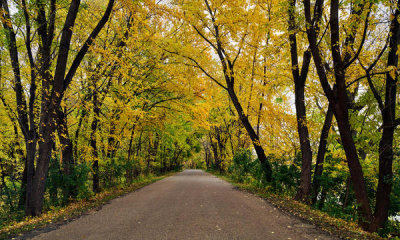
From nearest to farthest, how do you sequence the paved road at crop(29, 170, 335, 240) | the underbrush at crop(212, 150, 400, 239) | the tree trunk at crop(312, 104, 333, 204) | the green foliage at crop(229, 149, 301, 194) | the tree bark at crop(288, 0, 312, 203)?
the paved road at crop(29, 170, 335, 240), the underbrush at crop(212, 150, 400, 239), the tree bark at crop(288, 0, 312, 203), the tree trunk at crop(312, 104, 333, 204), the green foliage at crop(229, 149, 301, 194)

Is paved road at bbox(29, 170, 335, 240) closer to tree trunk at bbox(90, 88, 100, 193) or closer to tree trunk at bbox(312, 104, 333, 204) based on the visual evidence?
tree trunk at bbox(312, 104, 333, 204)

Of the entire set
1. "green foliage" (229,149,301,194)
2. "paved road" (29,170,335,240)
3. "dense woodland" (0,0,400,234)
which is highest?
"dense woodland" (0,0,400,234)

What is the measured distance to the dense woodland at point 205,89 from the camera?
23.1 feet

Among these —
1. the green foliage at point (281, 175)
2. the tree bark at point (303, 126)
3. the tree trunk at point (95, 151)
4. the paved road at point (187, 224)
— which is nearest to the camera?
the paved road at point (187, 224)

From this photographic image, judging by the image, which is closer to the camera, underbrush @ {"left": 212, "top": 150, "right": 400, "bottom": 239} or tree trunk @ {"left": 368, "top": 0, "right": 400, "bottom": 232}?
underbrush @ {"left": 212, "top": 150, "right": 400, "bottom": 239}

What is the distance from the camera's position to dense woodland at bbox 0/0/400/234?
7035 millimetres

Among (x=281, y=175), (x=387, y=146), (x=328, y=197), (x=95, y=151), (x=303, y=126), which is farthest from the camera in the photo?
(x=95, y=151)

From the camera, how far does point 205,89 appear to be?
14219 millimetres

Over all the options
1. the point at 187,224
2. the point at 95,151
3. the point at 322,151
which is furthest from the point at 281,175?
the point at 95,151

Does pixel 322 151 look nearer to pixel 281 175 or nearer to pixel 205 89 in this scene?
pixel 281 175

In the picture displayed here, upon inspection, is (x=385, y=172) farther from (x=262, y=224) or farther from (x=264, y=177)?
(x=264, y=177)

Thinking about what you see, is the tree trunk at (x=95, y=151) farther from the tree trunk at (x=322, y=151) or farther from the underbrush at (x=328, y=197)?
the tree trunk at (x=322, y=151)

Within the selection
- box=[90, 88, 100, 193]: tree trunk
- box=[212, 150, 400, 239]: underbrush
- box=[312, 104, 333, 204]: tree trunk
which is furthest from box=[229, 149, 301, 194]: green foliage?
box=[90, 88, 100, 193]: tree trunk

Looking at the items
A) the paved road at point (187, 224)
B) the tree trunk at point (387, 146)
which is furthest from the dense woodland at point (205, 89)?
the paved road at point (187, 224)
